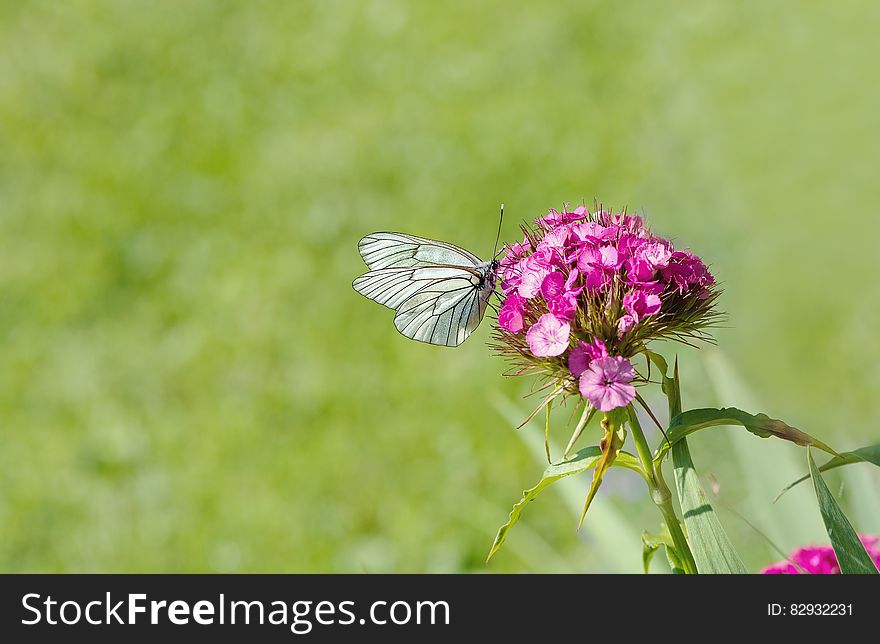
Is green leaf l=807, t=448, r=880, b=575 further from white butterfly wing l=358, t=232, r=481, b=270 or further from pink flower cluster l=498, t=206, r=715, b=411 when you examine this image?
white butterfly wing l=358, t=232, r=481, b=270

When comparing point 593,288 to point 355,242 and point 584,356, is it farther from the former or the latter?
point 355,242

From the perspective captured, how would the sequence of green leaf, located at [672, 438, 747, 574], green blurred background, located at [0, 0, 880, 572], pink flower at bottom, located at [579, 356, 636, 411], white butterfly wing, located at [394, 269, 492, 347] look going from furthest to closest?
green blurred background, located at [0, 0, 880, 572], white butterfly wing, located at [394, 269, 492, 347], green leaf, located at [672, 438, 747, 574], pink flower at bottom, located at [579, 356, 636, 411]

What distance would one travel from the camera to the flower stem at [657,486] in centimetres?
112

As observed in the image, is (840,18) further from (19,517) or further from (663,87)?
(19,517)

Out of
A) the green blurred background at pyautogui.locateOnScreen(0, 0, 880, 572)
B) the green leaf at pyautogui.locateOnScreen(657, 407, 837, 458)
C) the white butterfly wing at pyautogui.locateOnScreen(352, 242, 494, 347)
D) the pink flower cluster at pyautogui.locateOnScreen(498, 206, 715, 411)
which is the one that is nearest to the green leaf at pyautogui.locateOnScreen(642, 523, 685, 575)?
the green leaf at pyautogui.locateOnScreen(657, 407, 837, 458)

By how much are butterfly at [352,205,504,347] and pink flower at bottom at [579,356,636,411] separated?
1.08 feet

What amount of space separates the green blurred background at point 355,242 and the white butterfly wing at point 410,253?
74cm

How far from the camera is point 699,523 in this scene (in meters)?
1.15

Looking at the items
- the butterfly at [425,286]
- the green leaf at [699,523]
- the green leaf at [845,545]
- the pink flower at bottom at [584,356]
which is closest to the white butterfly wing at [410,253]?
the butterfly at [425,286]

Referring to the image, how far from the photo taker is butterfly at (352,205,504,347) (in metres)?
1.40

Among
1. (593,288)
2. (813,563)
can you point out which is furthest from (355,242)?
(593,288)

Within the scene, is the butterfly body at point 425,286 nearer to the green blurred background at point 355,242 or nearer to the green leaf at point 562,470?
the green leaf at point 562,470
